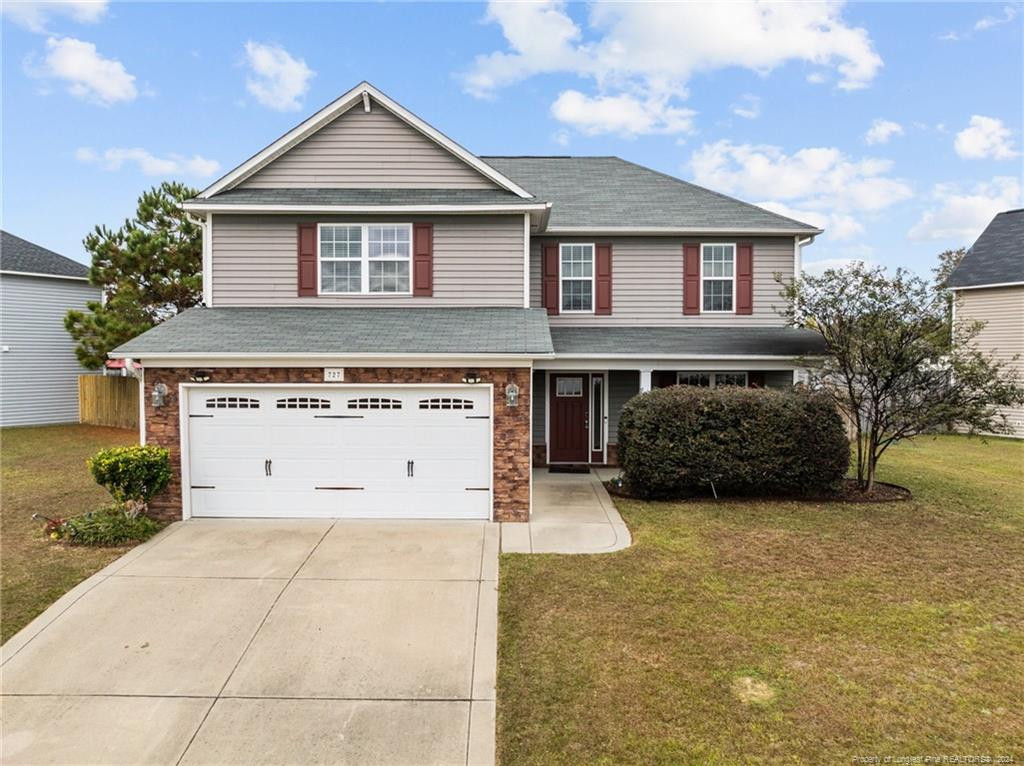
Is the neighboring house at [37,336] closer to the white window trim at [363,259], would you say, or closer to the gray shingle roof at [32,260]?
the gray shingle roof at [32,260]

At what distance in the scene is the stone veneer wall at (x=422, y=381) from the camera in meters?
8.59

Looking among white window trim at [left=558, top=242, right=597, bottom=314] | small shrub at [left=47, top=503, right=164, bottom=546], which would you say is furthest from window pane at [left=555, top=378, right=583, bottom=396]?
small shrub at [left=47, top=503, right=164, bottom=546]

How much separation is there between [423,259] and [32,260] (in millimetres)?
18924

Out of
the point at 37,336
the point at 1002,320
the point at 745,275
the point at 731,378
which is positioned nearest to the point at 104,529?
the point at 731,378

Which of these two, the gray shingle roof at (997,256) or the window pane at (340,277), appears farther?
the gray shingle roof at (997,256)

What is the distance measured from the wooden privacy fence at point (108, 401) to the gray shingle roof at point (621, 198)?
15.4m

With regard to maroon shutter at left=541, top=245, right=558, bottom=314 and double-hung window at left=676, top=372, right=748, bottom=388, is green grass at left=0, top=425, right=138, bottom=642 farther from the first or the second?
double-hung window at left=676, top=372, right=748, bottom=388

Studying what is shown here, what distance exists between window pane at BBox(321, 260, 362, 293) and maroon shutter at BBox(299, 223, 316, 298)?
202 millimetres

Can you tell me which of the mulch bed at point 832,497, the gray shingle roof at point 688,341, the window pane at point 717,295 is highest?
the window pane at point 717,295

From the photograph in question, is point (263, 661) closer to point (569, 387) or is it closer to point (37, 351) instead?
point (569, 387)

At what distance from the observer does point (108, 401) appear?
19812mm

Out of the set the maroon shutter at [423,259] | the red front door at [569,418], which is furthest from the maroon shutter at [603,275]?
the maroon shutter at [423,259]

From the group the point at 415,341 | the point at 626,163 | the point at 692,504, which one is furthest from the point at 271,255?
the point at 626,163

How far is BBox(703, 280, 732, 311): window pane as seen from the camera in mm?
13102
